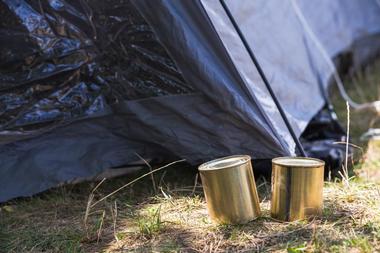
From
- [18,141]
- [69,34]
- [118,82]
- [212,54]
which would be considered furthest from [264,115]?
[18,141]

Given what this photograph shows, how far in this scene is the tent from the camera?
205cm

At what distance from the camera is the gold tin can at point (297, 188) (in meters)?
1.69

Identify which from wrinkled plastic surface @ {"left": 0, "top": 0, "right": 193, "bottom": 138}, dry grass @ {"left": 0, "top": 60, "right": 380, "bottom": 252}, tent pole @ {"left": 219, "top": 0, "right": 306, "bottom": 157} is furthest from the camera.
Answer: wrinkled plastic surface @ {"left": 0, "top": 0, "right": 193, "bottom": 138}

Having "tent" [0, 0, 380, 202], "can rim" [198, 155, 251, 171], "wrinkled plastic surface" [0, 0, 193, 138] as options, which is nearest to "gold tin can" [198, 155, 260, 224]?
"can rim" [198, 155, 251, 171]

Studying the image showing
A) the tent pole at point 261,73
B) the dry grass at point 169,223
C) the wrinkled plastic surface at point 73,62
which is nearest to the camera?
the dry grass at point 169,223

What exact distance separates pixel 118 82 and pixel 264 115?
63 cm

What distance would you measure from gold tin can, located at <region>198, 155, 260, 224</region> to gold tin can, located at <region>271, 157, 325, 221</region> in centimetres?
8

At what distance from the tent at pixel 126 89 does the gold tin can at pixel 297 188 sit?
1.15 feet

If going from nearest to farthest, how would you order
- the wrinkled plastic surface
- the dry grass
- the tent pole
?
the dry grass
the tent pole
the wrinkled plastic surface

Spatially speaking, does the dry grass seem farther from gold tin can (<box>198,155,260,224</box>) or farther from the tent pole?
the tent pole

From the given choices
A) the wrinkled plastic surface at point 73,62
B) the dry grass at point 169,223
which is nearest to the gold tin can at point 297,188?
the dry grass at point 169,223

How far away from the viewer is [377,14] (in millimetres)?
4277

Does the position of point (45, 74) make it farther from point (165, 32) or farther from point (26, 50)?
point (165, 32)

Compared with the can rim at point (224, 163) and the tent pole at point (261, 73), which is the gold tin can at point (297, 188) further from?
the tent pole at point (261, 73)
